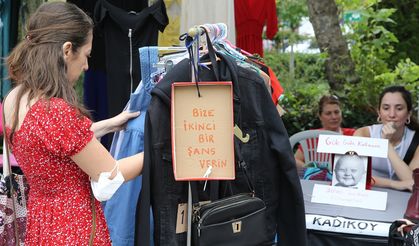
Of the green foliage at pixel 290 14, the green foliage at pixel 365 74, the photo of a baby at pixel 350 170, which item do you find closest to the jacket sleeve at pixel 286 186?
the photo of a baby at pixel 350 170

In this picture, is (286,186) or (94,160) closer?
(94,160)

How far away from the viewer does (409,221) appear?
2.46 meters

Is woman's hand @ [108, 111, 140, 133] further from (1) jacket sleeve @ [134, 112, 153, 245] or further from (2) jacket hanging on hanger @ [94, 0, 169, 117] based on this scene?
(2) jacket hanging on hanger @ [94, 0, 169, 117]

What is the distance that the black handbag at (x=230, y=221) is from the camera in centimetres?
188

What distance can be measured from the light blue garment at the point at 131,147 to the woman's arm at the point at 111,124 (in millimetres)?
27

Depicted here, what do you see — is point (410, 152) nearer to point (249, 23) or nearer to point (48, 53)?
point (249, 23)

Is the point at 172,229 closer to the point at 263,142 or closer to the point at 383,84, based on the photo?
the point at 263,142

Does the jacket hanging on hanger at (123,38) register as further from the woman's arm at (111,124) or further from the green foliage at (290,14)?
the green foliage at (290,14)

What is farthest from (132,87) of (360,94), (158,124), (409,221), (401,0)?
(401,0)

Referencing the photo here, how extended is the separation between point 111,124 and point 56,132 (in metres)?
0.54

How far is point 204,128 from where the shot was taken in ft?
6.15

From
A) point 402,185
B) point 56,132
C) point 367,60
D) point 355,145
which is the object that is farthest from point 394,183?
point 367,60

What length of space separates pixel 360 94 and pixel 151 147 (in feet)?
14.4

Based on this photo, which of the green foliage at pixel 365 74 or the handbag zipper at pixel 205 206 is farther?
the green foliage at pixel 365 74
